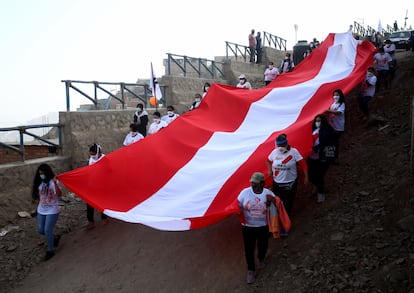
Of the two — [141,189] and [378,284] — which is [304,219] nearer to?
[378,284]

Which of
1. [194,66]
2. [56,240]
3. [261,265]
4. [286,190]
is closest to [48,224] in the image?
[56,240]

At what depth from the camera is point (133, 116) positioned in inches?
472

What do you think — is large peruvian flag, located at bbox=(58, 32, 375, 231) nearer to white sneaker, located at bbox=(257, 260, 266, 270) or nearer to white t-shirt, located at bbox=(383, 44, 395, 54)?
white sneaker, located at bbox=(257, 260, 266, 270)

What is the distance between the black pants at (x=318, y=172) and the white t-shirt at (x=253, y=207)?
166 centimetres

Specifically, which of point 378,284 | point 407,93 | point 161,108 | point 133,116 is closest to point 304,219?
point 378,284

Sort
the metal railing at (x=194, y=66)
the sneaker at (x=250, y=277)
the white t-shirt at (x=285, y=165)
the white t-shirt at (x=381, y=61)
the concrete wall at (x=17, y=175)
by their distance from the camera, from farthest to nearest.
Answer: the metal railing at (x=194, y=66) < the white t-shirt at (x=381, y=61) < the concrete wall at (x=17, y=175) < the white t-shirt at (x=285, y=165) < the sneaker at (x=250, y=277)

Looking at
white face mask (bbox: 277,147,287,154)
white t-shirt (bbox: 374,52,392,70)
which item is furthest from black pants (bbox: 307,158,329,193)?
white t-shirt (bbox: 374,52,392,70)

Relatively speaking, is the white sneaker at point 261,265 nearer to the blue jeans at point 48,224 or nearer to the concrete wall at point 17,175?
the blue jeans at point 48,224

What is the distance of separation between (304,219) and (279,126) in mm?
1875

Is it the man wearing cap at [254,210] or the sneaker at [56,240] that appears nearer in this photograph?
the man wearing cap at [254,210]

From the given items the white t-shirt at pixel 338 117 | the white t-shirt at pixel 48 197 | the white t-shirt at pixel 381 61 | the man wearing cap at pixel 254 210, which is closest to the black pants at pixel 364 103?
the white t-shirt at pixel 381 61

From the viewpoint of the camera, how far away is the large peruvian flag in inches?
232

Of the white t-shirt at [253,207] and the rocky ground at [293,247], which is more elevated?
the white t-shirt at [253,207]

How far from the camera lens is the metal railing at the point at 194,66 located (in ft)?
53.6
